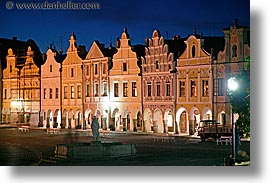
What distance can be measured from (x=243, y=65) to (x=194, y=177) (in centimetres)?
104

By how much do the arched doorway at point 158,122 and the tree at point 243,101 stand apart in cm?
70

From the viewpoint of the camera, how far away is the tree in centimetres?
531

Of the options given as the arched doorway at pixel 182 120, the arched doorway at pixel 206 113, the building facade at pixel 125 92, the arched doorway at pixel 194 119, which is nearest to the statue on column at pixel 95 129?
the building facade at pixel 125 92

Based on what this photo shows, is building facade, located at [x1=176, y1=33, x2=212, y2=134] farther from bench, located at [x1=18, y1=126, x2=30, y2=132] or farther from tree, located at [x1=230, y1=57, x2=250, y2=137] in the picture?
bench, located at [x1=18, y1=126, x2=30, y2=132]

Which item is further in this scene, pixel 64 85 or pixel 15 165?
pixel 64 85

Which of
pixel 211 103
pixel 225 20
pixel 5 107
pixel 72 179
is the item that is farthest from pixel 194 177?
pixel 5 107

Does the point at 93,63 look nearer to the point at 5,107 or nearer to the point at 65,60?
the point at 65,60

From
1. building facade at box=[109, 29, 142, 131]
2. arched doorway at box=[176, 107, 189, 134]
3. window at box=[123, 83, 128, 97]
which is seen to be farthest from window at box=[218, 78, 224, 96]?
window at box=[123, 83, 128, 97]

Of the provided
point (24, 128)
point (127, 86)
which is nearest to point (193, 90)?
point (127, 86)

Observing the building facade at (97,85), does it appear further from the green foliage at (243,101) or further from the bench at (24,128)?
the green foliage at (243,101)

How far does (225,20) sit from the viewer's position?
542cm

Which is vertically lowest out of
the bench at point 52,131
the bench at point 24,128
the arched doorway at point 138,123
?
the bench at point 52,131

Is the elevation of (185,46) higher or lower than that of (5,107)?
higher

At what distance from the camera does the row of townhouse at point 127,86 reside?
5.54 meters
